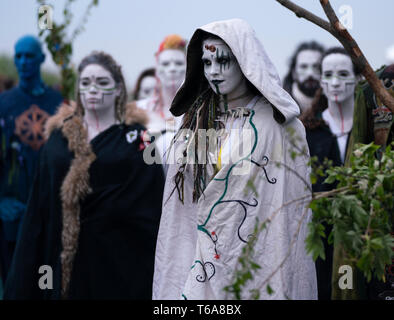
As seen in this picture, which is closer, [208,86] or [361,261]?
[361,261]

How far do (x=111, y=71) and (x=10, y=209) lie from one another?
1861 mm

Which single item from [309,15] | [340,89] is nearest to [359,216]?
[309,15]

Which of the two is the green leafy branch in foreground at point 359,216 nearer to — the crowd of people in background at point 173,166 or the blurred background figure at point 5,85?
the crowd of people in background at point 173,166

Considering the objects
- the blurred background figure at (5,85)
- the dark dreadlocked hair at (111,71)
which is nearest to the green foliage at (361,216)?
the dark dreadlocked hair at (111,71)

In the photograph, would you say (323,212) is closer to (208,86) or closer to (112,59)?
(208,86)

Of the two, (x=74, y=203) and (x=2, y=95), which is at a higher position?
(x=2, y=95)

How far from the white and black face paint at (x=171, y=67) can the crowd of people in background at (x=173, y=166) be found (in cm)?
1

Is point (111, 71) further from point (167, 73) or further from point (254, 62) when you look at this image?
point (254, 62)

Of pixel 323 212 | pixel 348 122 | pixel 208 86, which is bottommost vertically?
pixel 323 212

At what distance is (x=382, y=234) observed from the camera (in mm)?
3584

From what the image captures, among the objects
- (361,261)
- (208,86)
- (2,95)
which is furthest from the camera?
(2,95)

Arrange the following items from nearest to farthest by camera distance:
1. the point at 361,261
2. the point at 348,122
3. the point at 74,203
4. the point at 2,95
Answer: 1. the point at 361,261
2. the point at 74,203
3. the point at 348,122
4. the point at 2,95

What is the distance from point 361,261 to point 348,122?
12.0 feet
